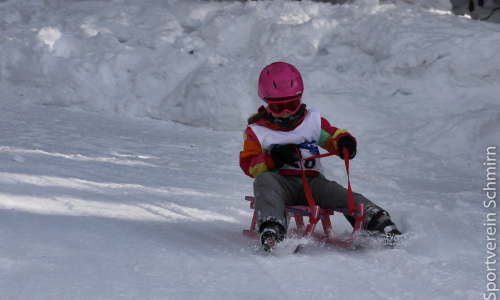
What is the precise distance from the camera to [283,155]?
3.47m

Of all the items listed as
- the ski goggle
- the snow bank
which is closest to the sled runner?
the ski goggle

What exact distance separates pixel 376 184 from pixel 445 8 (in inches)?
180

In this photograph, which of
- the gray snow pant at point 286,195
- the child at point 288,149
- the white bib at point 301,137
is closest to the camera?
the gray snow pant at point 286,195

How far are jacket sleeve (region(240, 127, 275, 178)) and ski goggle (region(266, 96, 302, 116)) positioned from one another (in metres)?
0.20

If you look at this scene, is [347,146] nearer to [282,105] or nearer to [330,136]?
[330,136]

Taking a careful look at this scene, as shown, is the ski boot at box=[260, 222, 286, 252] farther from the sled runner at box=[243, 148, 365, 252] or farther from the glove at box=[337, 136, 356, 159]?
the glove at box=[337, 136, 356, 159]

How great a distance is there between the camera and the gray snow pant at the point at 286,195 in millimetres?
3262

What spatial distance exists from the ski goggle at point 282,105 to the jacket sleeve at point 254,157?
20 cm

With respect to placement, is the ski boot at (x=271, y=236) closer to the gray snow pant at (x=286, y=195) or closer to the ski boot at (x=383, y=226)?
the gray snow pant at (x=286, y=195)

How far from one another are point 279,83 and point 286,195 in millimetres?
632

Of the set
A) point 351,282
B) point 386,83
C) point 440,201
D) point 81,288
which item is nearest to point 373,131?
point 386,83

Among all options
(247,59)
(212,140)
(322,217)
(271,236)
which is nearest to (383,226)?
(322,217)

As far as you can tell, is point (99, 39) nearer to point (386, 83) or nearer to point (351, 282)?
point (386, 83)

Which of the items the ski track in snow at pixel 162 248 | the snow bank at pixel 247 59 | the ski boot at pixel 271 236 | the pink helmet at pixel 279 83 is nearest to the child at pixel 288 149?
the pink helmet at pixel 279 83
